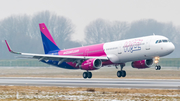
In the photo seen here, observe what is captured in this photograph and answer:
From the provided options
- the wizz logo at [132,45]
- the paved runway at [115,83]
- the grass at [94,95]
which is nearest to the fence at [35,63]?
the wizz logo at [132,45]

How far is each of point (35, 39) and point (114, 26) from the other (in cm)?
3213

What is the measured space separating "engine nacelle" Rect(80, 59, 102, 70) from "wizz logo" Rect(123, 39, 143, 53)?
12.5 feet

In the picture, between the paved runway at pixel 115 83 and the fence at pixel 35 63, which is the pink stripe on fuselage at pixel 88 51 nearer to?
the paved runway at pixel 115 83

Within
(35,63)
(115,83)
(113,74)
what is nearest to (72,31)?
(35,63)

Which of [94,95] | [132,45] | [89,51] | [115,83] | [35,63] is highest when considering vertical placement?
[35,63]

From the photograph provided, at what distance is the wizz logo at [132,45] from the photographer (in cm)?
4391

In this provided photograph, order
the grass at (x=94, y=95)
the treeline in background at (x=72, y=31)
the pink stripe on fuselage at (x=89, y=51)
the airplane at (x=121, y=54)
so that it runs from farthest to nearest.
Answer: the treeline in background at (x=72, y=31), the pink stripe on fuselage at (x=89, y=51), the airplane at (x=121, y=54), the grass at (x=94, y=95)

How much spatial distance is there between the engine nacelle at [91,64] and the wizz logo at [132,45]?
12.5 feet

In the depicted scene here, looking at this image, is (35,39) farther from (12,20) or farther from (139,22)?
(139,22)

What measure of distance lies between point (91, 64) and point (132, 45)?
547 centimetres

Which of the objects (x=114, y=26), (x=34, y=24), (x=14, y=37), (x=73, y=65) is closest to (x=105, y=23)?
(x=114, y=26)

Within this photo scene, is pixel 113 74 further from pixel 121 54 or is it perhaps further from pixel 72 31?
pixel 72 31

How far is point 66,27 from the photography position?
144m

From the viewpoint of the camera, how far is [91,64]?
1791 inches
